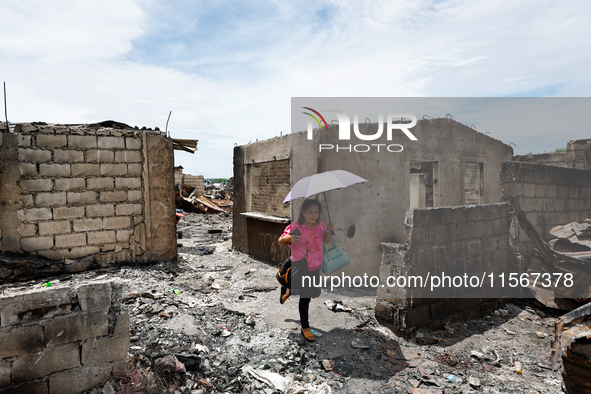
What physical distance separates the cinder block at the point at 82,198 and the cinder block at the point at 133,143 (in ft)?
3.76

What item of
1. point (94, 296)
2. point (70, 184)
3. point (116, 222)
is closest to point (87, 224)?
point (116, 222)

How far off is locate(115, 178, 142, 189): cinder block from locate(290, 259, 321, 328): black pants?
14.7 feet

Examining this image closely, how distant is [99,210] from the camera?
658 centimetres

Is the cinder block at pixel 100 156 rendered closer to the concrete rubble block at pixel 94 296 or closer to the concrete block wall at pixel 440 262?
the concrete rubble block at pixel 94 296

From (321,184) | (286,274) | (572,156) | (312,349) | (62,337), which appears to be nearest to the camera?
(62,337)

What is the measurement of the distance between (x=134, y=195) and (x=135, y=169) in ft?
1.75

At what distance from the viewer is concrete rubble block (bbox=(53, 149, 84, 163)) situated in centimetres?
621

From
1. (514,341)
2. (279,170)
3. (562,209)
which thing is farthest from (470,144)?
(514,341)

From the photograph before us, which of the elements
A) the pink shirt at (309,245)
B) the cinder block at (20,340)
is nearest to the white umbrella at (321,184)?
the pink shirt at (309,245)

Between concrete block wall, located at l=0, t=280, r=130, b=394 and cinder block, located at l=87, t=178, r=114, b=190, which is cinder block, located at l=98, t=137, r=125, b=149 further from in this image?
concrete block wall, located at l=0, t=280, r=130, b=394

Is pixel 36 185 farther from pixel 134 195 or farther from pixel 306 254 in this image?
pixel 306 254

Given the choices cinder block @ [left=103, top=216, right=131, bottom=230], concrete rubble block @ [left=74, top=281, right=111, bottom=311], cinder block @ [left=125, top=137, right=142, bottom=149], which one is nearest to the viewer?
concrete rubble block @ [left=74, top=281, right=111, bottom=311]

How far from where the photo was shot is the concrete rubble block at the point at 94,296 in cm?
287

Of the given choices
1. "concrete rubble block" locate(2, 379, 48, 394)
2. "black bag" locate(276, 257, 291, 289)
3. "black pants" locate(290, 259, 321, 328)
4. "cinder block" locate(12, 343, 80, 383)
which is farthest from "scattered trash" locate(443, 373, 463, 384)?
"concrete rubble block" locate(2, 379, 48, 394)
